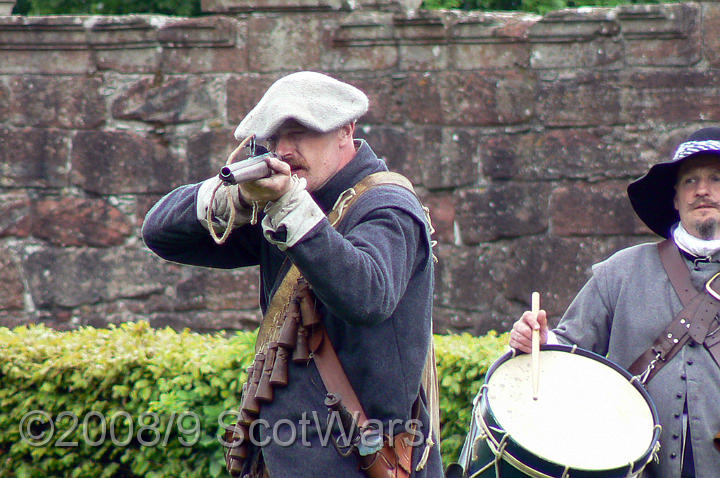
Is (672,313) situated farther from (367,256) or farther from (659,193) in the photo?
(367,256)

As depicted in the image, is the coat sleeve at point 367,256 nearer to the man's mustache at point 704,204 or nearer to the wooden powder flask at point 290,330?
the wooden powder flask at point 290,330

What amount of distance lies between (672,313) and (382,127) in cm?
261

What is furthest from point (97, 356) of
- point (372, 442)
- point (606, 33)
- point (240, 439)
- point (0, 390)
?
point (606, 33)

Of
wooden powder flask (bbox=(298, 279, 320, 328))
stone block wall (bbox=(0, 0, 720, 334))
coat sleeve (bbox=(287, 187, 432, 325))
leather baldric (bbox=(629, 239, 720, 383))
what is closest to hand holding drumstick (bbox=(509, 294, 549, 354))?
leather baldric (bbox=(629, 239, 720, 383))

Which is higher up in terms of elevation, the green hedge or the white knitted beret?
the white knitted beret

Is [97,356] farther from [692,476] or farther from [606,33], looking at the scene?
[606,33]

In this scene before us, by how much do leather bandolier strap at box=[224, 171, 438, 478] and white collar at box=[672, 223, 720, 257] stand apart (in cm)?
125

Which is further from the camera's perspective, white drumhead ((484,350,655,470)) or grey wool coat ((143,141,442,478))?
white drumhead ((484,350,655,470))

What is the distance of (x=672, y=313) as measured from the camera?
12.7ft

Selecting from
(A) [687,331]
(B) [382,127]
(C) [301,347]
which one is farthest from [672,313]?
(B) [382,127]

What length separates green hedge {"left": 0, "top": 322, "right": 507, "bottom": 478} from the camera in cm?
482

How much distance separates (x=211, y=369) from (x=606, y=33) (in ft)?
9.11

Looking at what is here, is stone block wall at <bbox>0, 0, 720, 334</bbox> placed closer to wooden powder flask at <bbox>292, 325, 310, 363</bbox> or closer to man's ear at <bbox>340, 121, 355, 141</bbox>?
man's ear at <bbox>340, 121, 355, 141</bbox>

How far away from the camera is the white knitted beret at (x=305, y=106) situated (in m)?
3.04
